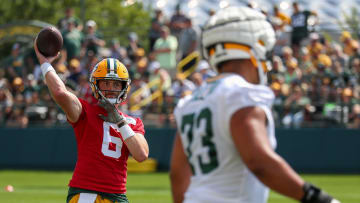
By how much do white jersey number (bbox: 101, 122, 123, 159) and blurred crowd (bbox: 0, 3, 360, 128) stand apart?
30.9 ft

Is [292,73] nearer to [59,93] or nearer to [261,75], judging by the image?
[59,93]

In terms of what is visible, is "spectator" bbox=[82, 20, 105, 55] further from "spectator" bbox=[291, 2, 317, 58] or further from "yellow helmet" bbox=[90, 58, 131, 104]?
"yellow helmet" bbox=[90, 58, 131, 104]

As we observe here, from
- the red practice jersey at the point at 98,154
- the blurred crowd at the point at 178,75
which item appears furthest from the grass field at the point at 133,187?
the red practice jersey at the point at 98,154

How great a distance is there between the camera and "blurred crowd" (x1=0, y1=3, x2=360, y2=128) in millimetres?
16031

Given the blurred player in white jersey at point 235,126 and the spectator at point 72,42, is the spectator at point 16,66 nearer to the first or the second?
the spectator at point 72,42

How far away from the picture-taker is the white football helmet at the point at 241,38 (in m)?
3.28

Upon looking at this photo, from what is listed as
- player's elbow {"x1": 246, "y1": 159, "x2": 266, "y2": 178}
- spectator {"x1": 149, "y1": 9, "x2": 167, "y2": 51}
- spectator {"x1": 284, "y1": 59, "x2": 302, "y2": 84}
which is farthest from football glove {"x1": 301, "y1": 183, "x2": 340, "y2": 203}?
spectator {"x1": 149, "y1": 9, "x2": 167, "y2": 51}

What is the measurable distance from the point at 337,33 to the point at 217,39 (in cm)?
1715

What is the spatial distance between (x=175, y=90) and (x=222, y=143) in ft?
43.9

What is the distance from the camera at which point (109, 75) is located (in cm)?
516

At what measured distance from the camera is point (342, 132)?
16.1 metres

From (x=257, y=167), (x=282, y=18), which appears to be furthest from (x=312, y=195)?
(x=282, y=18)

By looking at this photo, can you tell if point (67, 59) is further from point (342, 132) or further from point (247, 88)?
point (247, 88)

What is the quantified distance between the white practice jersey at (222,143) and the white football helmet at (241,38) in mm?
118
